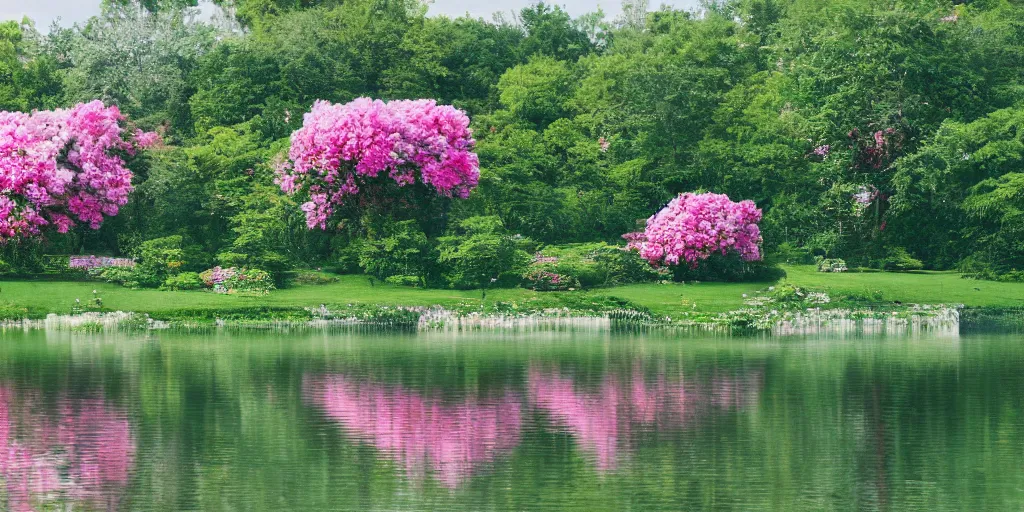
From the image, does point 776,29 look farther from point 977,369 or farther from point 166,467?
point 166,467

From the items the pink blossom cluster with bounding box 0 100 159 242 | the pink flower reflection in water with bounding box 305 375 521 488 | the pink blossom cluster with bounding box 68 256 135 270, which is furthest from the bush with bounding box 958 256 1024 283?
the pink flower reflection in water with bounding box 305 375 521 488

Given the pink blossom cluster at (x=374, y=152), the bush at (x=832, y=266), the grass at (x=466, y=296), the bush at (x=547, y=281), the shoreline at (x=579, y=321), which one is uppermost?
the pink blossom cluster at (x=374, y=152)

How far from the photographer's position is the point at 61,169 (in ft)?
120

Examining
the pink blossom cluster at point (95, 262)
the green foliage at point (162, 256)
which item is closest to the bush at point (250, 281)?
the green foliage at point (162, 256)

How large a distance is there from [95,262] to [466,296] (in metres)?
10.2

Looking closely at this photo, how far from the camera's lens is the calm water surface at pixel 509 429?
13.5m

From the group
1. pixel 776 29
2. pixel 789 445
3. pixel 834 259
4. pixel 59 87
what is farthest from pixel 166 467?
pixel 776 29

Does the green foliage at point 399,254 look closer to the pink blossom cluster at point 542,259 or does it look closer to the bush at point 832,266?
the pink blossom cluster at point 542,259

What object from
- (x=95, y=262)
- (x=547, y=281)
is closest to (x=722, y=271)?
(x=547, y=281)

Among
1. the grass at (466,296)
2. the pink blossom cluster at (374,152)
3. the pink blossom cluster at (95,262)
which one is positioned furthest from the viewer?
the pink blossom cluster at (95,262)

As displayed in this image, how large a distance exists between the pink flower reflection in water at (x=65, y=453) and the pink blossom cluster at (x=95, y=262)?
18.4 meters

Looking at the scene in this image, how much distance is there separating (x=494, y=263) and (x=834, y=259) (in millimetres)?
11787

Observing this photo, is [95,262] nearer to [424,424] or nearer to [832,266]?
[832,266]

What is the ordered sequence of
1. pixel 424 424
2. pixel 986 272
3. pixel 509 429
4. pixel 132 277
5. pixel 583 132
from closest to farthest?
pixel 509 429 → pixel 424 424 → pixel 132 277 → pixel 986 272 → pixel 583 132
